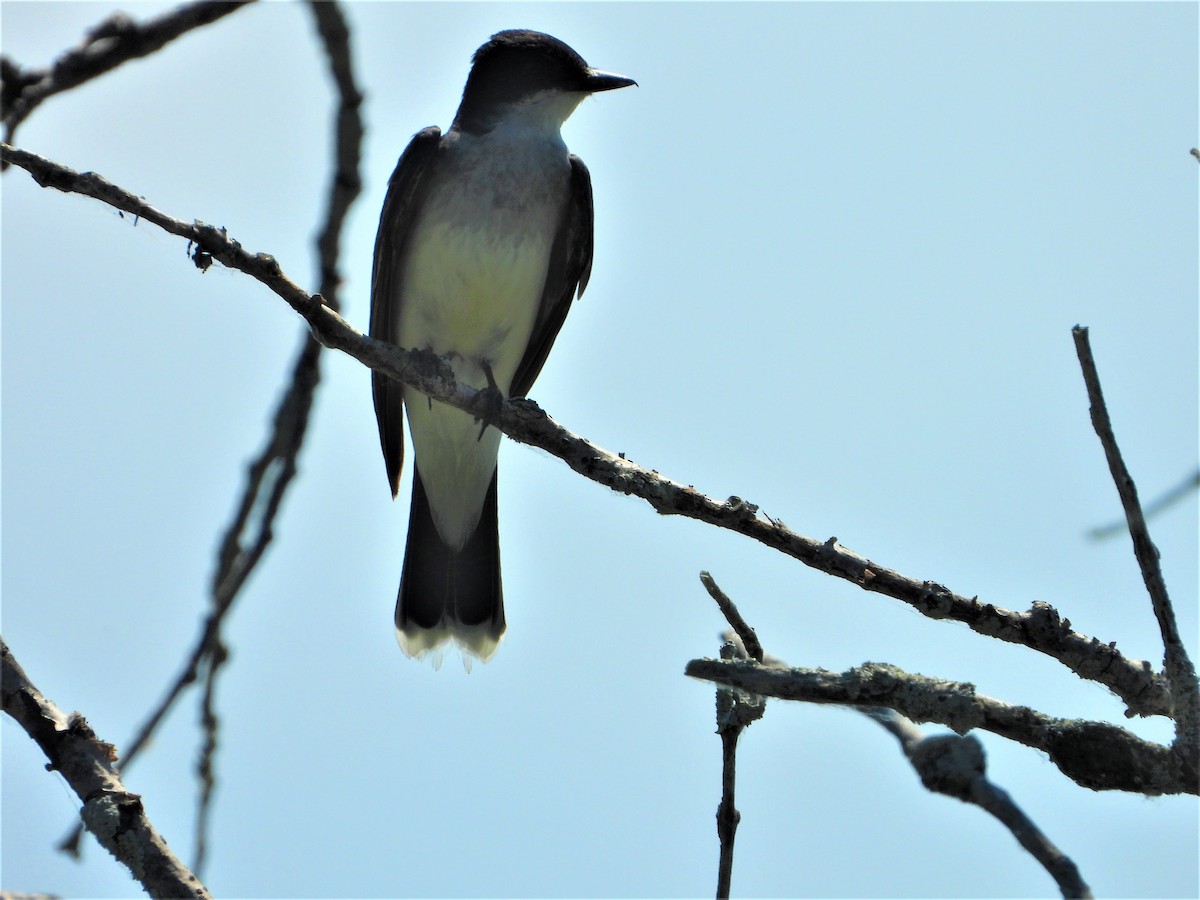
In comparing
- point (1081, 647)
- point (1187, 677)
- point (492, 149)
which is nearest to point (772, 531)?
point (1081, 647)

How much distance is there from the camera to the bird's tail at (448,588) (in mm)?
6641

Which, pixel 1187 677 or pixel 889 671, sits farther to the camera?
pixel 889 671

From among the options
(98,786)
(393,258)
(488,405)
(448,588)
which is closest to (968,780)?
(488,405)

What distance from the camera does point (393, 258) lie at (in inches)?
250

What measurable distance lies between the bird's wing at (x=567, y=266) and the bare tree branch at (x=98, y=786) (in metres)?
3.88

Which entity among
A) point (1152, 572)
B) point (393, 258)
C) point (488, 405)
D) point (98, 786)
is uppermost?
point (393, 258)

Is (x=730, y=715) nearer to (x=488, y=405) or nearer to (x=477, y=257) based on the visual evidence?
(x=488, y=405)

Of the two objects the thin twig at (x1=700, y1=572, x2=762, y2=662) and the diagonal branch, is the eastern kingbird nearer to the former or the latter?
the diagonal branch

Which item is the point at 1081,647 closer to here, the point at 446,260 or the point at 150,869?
the point at 150,869

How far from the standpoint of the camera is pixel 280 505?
16.4 ft

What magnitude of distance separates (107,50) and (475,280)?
2.05 metres

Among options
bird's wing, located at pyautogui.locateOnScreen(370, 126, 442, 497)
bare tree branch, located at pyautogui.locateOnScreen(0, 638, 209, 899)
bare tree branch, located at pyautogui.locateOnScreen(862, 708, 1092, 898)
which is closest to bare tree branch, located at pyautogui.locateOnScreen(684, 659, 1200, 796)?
bare tree branch, located at pyautogui.locateOnScreen(862, 708, 1092, 898)

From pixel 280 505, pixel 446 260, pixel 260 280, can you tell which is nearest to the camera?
pixel 260 280

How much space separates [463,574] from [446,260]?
1.77 metres
